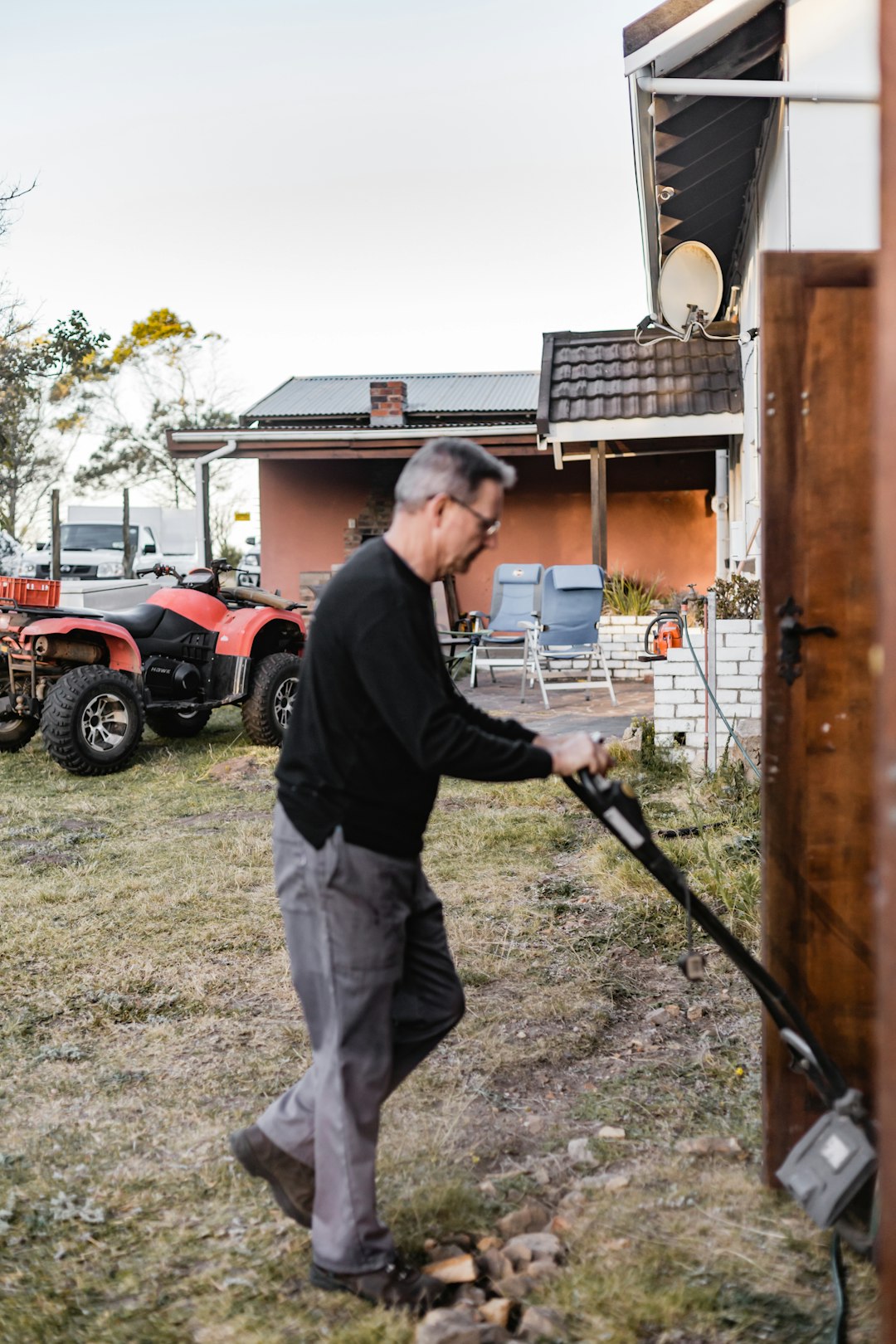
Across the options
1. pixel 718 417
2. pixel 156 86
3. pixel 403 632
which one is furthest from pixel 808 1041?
pixel 156 86

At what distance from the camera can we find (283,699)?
27.4ft

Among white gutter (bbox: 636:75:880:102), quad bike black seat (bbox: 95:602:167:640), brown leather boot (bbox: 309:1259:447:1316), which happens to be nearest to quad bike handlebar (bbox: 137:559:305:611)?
quad bike black seat (bbox: 95:602:167:640)

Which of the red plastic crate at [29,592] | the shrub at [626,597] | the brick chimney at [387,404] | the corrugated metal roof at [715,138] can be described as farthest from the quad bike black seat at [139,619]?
the brick chimney at [387,404]

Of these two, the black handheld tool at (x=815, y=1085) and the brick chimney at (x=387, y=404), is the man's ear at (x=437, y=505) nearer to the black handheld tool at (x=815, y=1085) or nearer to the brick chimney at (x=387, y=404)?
the black handheld tool at (x=815, y=1085)

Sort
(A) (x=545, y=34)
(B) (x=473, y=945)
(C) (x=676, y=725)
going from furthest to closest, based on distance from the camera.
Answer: (A) (x=545, y=34) → (C) (x=676, y=725) → (B) (x=473, y=945)

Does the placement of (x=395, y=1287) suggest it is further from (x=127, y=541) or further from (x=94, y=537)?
(x=94, y=537)

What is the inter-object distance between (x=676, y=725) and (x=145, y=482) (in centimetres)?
2971

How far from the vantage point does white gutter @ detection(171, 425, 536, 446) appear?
14508 mm

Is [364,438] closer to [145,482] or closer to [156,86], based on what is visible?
[156,86]

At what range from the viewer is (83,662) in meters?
7.62

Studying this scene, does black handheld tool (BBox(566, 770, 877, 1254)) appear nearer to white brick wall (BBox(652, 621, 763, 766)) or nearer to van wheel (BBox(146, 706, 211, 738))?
white brick wall (BBox(652, 621, 763, 766))

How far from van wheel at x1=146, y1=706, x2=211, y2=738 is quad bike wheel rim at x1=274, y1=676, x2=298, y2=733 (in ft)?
1.61

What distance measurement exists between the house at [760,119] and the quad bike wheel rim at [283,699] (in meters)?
3.26

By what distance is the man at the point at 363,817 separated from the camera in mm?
2088
